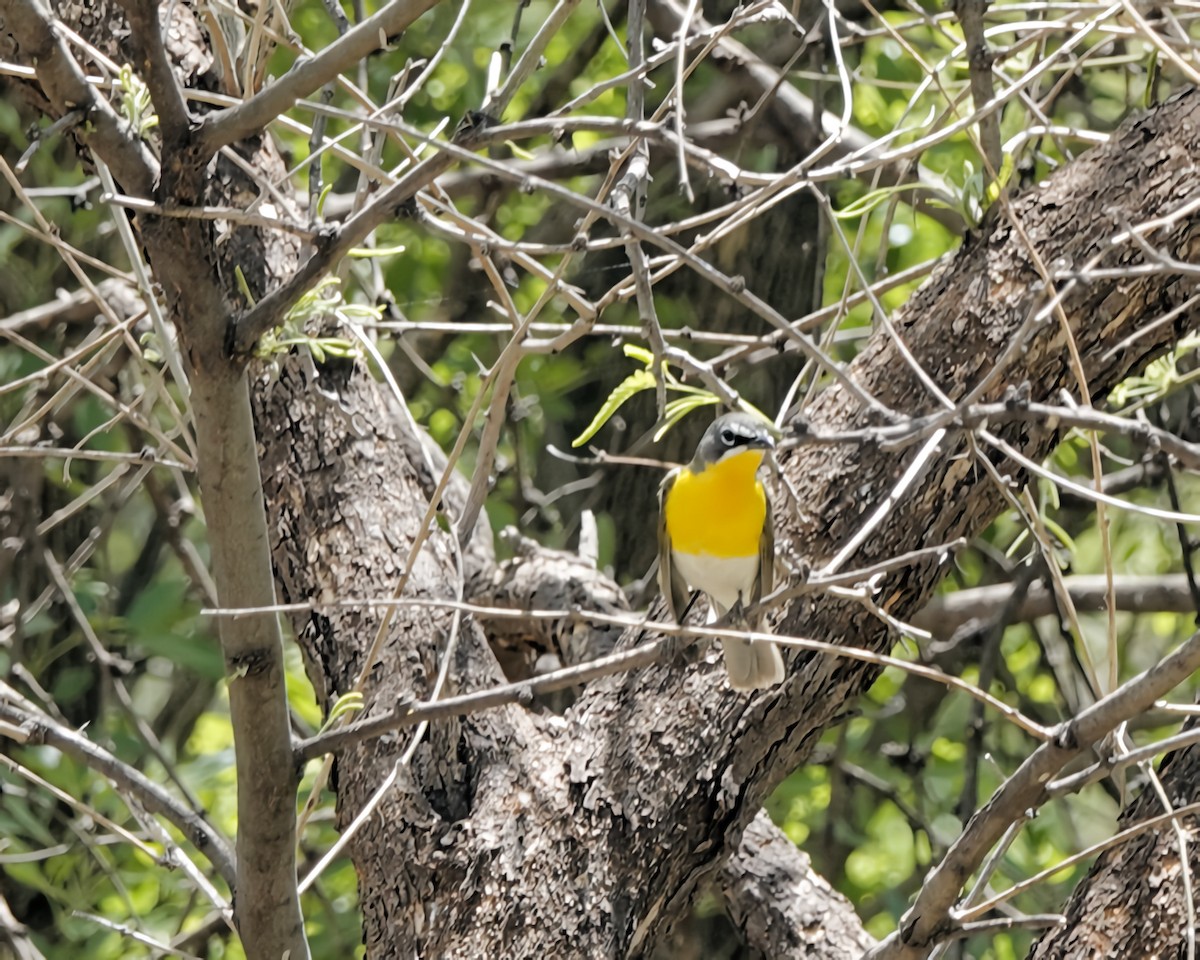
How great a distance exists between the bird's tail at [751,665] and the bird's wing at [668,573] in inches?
14.1

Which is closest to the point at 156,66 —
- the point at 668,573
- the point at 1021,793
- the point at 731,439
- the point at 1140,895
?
the point at 731,439

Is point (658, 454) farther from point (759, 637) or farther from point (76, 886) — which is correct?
point (759, 637)

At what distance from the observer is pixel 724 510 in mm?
3004

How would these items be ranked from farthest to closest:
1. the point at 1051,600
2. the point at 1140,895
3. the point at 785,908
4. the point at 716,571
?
the point at 1051,600, the point at 716,571, the point at 785,908, the point at 1140,895

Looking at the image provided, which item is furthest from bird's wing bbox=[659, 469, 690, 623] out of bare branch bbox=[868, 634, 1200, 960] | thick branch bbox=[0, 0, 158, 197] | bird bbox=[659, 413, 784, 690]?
thick branch bbox=[0, 0, 158, 197]

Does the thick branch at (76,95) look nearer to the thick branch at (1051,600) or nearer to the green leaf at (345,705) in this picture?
the green leaf at (345,705)

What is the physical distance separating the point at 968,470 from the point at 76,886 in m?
2.90

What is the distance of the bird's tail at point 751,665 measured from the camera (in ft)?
8.09

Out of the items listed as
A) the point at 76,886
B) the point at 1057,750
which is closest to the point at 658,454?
the point at 76,886

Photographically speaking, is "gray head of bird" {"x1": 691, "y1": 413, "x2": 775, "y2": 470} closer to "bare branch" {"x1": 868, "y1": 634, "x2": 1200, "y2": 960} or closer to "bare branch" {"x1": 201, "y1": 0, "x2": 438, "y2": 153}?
"bare branch" {"x1": 868, "y1": 634, "x2": 1200, "y2": 960}

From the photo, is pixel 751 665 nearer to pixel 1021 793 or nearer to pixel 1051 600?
pixel 1021 793

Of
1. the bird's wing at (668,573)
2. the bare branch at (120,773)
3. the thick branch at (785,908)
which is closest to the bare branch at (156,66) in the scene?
the bare branch at (120,773)

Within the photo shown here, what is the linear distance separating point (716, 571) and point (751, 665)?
25.1 inches

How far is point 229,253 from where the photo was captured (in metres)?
2.94
